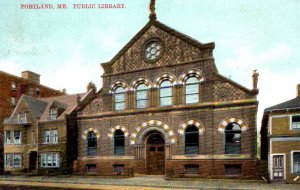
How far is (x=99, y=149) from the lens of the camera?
2975 cm

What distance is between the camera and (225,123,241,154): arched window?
2410cm

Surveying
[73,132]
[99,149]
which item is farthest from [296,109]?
[73,132]

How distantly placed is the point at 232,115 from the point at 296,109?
15.2 feet

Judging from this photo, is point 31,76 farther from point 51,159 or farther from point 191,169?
point 191,169

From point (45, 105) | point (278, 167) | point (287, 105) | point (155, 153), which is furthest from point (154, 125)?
point (45, 105)

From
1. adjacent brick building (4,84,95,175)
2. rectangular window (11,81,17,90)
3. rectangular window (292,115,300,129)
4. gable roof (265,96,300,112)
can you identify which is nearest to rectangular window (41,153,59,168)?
adjacent brick building (4,84,95,175)

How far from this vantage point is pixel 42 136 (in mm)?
35594

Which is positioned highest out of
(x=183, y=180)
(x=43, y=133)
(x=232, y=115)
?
(x=232, y=115)

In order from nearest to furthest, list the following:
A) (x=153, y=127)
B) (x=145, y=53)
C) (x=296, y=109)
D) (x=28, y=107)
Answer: (x=296, y=109), (x=153, y=127), (x=145, y=53), (x=28, y=107)

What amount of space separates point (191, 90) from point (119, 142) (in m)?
8.54

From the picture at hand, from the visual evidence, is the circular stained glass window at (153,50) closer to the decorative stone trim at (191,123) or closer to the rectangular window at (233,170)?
the decorative stone trim at (191,123)

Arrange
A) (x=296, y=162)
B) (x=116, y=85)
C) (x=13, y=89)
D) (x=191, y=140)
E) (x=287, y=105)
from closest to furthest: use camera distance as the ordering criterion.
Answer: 1. (x=296, y=162)
2. (x=287, y=105)
3. (x=191, y=140)
4. (x=116, y=85)
5. (x=13, y=89)

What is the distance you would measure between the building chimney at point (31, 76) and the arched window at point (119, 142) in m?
28.9

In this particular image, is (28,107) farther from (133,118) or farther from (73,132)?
(133,118)
